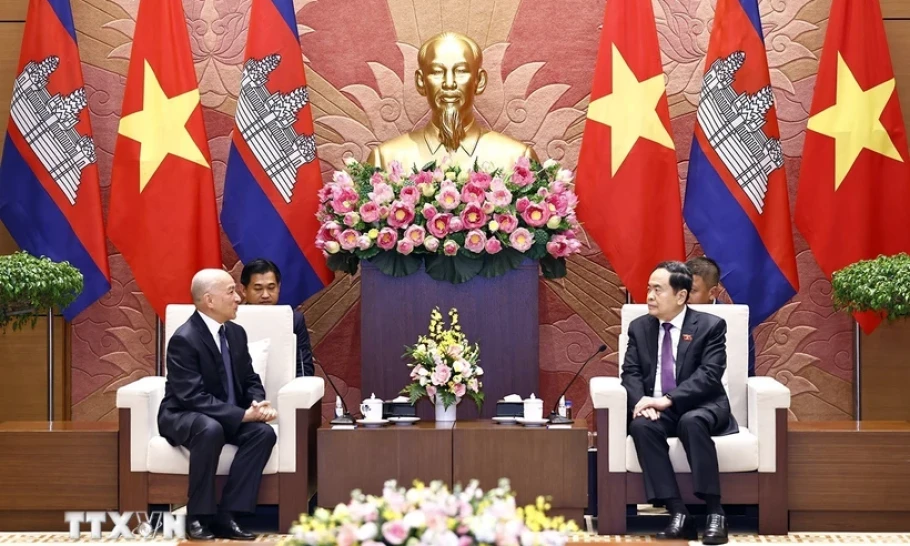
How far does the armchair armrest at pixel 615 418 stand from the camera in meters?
5.18

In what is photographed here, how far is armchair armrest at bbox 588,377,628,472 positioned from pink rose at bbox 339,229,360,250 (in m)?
1.35

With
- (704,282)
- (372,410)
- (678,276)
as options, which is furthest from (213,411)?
(704,282)

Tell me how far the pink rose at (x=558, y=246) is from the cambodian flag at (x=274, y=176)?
1.34 metres

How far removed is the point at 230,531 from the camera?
508 centimetres

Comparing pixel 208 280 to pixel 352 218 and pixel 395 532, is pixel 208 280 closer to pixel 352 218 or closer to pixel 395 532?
pixel 352 218

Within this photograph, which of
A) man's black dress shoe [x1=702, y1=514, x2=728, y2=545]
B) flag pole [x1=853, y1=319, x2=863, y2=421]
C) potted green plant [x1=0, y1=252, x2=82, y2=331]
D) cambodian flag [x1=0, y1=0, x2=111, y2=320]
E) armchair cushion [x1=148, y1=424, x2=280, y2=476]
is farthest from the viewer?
flag pole [x1=853, y1=319, x2=863, y2=421]

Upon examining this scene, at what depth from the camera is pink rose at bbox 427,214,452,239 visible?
225 inches

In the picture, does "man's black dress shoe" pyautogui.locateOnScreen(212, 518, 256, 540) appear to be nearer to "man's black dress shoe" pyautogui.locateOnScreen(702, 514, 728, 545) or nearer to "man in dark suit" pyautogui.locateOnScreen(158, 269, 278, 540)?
"man in dark suit" pyautogui.locateOnScreen(158, 269, 278, 540)

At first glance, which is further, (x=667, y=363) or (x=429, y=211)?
(x=429, y=211)

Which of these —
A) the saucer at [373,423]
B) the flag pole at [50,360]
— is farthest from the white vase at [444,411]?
the flag pole at [50,360]

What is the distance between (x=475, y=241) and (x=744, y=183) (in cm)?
159

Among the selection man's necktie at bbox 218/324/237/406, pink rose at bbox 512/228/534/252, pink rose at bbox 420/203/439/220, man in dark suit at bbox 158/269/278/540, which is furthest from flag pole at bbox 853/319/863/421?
man's necktie at bbox 218/324/237/406

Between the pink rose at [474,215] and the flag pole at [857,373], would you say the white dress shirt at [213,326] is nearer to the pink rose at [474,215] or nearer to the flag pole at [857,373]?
the pink rose at [474,215]

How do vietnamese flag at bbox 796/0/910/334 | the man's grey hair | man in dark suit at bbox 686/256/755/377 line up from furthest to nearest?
vietnamese flag at bbox 796/0/910/334
man in dark suit at bbox 686/256/755/377
the man's grey hair
